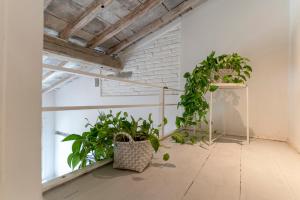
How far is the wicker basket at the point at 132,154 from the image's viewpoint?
97 centimetres

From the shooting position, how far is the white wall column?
1.17ft

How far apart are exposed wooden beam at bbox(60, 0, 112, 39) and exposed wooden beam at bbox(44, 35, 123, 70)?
0.13 m

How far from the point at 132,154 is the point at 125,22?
1940 millimetres

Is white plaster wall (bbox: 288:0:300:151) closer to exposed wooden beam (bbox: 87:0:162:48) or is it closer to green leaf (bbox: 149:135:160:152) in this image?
green leaf (bbox: 149:135:160:152)

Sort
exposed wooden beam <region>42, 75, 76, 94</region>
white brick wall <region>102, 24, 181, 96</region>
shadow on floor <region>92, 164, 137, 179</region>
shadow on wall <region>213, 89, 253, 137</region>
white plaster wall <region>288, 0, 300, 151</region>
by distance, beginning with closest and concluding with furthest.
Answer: shadow on floor <region>92, 164, 137, 179</region>, white plaster wall <region>288, 0, 300, 151</region>, shadow on wall <region>213, 89, 253, 137</region>, white brick wall <region>102, 24, 181, 96</region>, exposed wooden beam <region>42, 75, 76, 94</region>

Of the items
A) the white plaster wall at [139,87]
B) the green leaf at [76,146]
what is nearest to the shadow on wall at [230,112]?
the white plaster wall at [139,87]

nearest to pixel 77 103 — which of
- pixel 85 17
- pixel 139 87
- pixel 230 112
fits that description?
pixel 139 87

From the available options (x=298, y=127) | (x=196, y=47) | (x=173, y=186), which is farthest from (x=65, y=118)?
(x=298, y=127)

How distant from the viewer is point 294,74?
164 cm

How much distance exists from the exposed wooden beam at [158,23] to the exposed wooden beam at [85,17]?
82 centimetres

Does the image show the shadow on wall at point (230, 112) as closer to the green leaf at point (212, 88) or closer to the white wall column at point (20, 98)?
the green leaf at point (212, 88)

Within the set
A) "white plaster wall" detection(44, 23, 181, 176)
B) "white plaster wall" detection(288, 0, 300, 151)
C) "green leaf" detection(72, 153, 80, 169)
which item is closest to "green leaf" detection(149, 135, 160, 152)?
"green leaf" detection(72, 153, 80, 169)

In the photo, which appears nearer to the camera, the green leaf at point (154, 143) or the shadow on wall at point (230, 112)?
the green leaf at point (154, 143)

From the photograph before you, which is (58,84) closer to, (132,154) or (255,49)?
(132,154)
